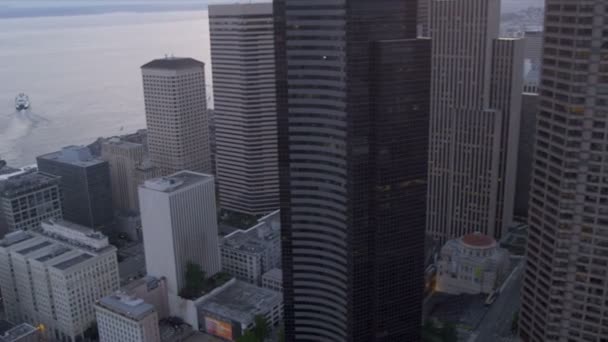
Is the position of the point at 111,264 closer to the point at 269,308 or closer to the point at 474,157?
the point at 269,308

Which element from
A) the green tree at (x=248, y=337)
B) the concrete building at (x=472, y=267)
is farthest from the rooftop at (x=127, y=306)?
the concrete building at (x=472, y=267)

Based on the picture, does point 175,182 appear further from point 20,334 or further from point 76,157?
point 76,157

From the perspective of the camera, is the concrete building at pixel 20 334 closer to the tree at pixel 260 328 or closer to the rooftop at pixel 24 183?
the tree at pixel 260 328

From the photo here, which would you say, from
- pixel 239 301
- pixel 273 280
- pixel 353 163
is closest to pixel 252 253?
pixel 273 280

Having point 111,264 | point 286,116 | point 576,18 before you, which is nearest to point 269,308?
point 111,264

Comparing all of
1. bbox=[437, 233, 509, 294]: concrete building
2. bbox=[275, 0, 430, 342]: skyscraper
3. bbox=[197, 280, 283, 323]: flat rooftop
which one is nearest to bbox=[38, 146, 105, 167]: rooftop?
bbox=[197, 280, 283, 323]: flat rooftop
